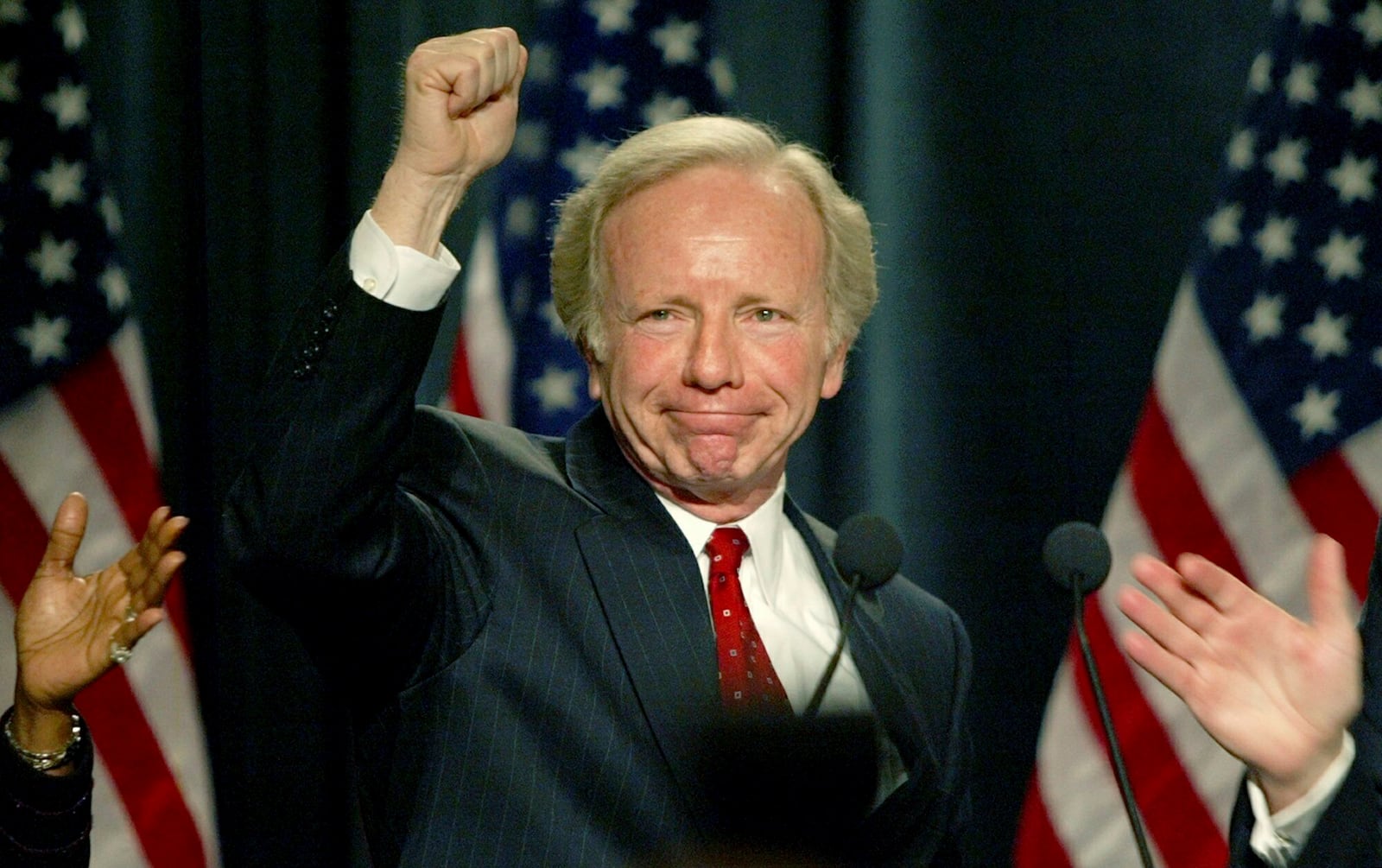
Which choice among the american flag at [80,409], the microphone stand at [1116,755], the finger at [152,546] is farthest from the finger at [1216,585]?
the american flag at [80,409]

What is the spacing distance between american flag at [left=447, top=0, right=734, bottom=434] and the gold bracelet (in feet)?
3.82

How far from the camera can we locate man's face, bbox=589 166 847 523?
177cm

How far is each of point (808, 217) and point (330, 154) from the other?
129 cm

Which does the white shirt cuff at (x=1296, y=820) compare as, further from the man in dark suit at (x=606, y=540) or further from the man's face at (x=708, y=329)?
the man's face at (x=708, y=329)

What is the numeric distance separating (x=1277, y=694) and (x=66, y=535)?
122 centimetres

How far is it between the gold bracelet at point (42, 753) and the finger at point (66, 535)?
6.3 inches

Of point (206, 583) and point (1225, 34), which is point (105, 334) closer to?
point (206, 583)

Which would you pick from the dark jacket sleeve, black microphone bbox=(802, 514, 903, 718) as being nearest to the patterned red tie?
black microphone bbox=(802, 514, 903, 718)

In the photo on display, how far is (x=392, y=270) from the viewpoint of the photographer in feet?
4.75

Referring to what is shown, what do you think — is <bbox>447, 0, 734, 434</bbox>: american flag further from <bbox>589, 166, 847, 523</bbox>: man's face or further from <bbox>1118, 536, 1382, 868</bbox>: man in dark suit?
<bbox>1118, 536, 1382, 868</bbox>: man in dark suit

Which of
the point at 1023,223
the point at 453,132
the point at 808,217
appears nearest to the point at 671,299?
the point at 808,217

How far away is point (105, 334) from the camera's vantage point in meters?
2.55

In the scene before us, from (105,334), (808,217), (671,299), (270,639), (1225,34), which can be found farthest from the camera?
(1225,34)

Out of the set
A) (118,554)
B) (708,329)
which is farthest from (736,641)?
(118,554)
